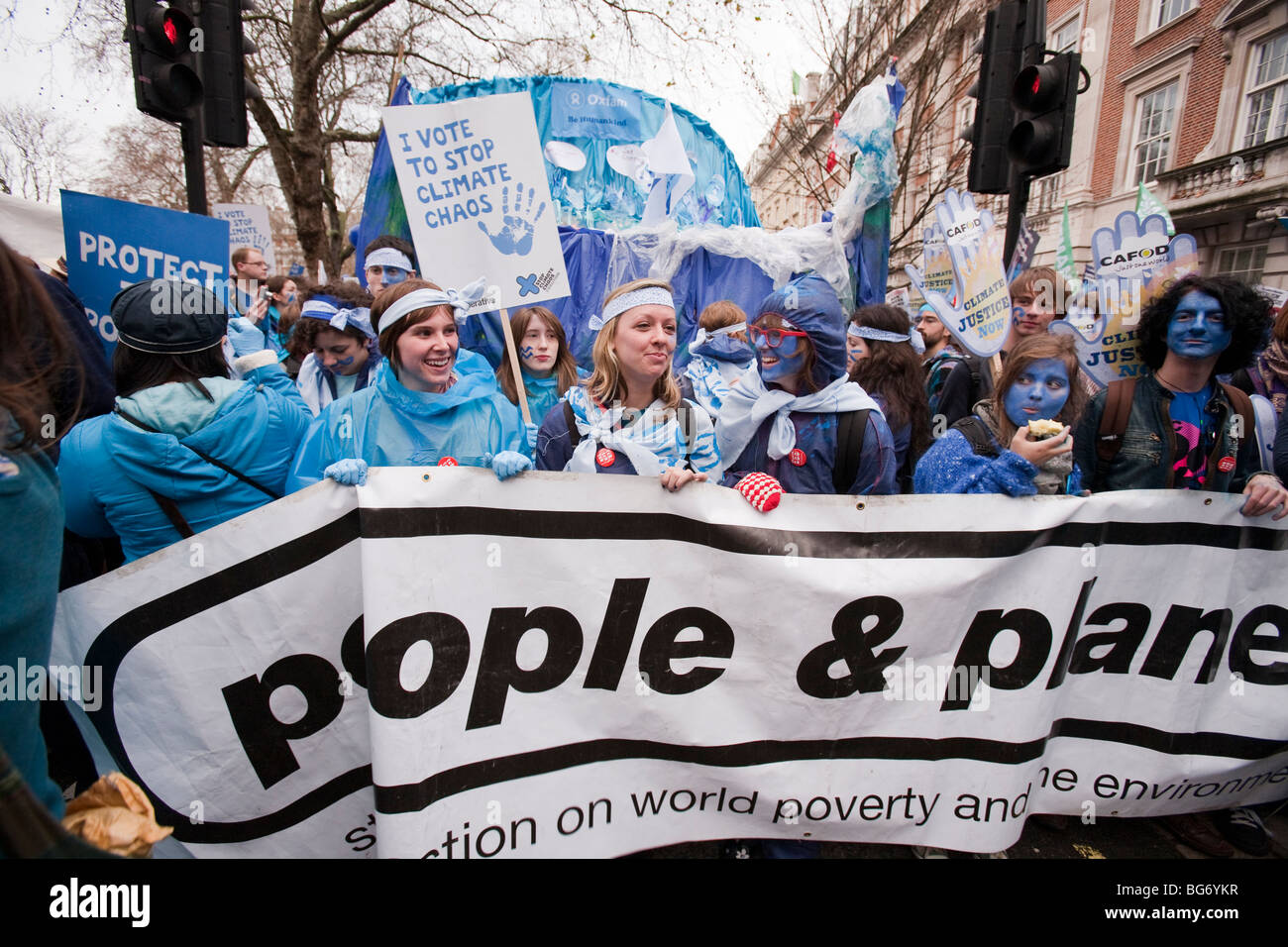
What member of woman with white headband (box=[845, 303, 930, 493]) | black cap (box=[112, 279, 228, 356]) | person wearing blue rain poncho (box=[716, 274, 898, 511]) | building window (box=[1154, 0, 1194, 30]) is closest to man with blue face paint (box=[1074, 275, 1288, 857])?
woman with white headband (box=[845, 303, 930, 493])

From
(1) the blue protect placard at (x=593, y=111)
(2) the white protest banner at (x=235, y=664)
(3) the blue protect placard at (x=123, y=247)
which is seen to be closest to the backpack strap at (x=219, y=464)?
(2) the white protest banner at (x=235, y=664)

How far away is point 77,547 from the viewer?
2461mm

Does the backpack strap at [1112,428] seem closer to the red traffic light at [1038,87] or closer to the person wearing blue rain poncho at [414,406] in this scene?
the person wearing blue rain poncho at [414,406]

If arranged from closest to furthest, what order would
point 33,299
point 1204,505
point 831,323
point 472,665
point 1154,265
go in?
point 33,299 → point 472,665 → point 1204,505 → point 831,323 → point 1154,265

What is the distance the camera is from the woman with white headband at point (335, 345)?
11.8ft

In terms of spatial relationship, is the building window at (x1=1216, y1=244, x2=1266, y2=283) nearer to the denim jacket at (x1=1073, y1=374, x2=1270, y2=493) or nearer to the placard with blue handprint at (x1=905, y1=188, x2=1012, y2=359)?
the placard with blue handprint at (x1=905, y1=188, x2=1012, y2=359)

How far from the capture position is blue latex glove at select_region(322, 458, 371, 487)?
5.86ft

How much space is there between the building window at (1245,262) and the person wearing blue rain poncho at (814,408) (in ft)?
62.9

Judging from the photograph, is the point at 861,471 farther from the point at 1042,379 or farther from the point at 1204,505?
the point at 1204,505

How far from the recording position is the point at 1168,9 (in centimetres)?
1869

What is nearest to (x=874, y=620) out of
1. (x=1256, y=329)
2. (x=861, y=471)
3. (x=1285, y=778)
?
(x=861, y=471)

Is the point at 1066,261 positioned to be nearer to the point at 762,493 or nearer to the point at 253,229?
the point at 762,493

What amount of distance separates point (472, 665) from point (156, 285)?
1.51 m

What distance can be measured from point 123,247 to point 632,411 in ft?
7.35
